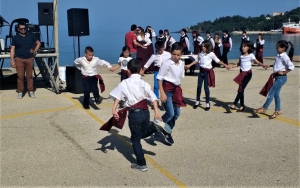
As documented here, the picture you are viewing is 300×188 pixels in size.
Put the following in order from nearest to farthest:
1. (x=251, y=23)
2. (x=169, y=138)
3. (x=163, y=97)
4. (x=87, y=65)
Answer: (x=163, y=97), (x=169, y=138), (x=87, y=65), (x=251, y=23)

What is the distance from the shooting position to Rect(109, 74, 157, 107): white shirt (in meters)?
4.89

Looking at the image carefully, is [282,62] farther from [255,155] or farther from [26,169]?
[26,169]

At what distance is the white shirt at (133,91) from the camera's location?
4.89 meters

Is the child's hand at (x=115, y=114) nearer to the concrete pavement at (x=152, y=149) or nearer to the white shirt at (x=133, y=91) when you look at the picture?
the white shirt at (x=133, y=91)

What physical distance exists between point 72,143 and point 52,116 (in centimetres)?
202

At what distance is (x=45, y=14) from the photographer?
1168 cm

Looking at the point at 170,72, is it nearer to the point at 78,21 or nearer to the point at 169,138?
the point at 169,138

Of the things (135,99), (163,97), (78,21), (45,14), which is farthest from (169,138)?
(45,14)

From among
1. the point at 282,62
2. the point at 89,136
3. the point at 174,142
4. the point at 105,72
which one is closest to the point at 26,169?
the point at 89,136

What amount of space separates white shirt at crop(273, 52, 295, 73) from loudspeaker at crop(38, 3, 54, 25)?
7.07 meters

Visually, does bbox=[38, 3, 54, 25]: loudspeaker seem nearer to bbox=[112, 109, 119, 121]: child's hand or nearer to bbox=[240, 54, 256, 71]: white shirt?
bbox=[240, 54, 256, 71]: white shirt

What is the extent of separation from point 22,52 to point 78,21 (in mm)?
2067

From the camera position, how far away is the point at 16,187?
4562 mm

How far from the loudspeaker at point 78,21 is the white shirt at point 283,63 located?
5820mm
